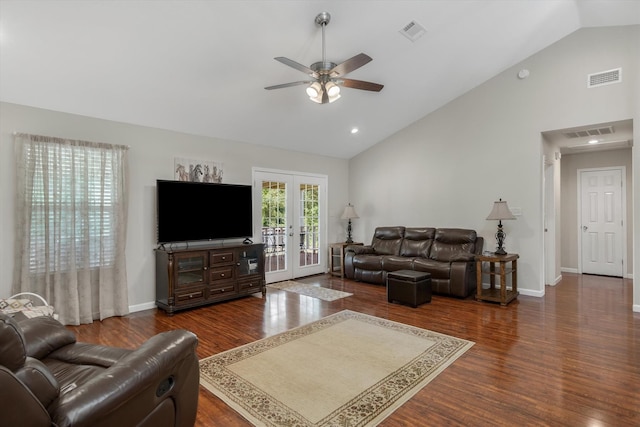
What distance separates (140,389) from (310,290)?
432 centimetres

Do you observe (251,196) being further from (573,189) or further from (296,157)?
(573,189)

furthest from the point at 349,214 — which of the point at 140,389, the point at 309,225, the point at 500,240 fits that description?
the point at 140,389

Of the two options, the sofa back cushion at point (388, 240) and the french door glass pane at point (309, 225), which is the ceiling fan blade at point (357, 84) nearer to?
the french door glass pane at point (309, 225)

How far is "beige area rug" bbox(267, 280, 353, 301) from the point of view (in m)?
5.29

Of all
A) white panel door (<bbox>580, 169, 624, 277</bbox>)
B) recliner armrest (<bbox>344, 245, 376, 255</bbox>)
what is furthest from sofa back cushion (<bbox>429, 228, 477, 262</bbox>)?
white panel door (<bbox>580, 169, 624, 277</bbox>)

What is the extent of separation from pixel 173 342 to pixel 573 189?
8127 millimetres

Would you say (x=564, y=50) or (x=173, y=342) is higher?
(x=564, y=50)

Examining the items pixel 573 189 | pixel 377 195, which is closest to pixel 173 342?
pixel 377 195

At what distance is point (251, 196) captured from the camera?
5.58 m

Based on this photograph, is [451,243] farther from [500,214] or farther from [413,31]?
[413,31]

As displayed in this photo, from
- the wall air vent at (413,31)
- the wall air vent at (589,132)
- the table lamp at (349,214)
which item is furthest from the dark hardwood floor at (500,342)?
the wall air vent at (413,31)

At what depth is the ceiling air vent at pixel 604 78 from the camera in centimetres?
454

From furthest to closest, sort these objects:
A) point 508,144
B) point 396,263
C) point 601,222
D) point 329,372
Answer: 1. point 601,222
2. point 396,263
3. point 508,144
4. point 329,372

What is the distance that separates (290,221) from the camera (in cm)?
652
